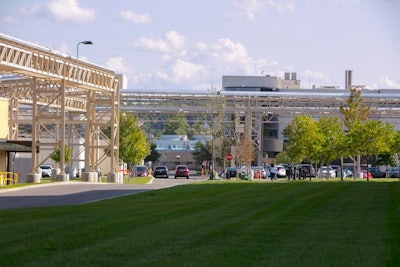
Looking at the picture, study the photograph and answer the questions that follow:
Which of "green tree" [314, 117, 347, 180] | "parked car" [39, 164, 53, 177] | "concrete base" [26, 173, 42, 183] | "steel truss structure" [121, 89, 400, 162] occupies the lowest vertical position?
"concrete base" [26, 173, 42, 183]

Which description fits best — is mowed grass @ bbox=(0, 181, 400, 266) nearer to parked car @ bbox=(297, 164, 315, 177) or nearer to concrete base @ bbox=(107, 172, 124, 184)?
concrete base @ bbox=(107, 172, 124, 184)

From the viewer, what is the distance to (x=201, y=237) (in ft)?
53.5

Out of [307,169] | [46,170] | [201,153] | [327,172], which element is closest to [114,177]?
[46,170]

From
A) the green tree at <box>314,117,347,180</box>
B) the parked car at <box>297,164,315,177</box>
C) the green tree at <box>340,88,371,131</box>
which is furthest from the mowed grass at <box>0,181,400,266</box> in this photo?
the green tree at <box>340,88,371,131</box>

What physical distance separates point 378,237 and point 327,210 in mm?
8303

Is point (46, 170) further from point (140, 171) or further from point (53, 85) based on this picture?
point (53, 85)

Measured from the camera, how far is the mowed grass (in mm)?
13195

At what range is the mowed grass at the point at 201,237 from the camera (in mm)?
13195

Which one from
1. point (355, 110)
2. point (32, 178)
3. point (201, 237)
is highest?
point (355, 110)

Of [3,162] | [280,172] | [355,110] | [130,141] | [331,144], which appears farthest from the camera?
[280,172]

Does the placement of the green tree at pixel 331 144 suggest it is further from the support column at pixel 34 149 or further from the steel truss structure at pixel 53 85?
the support column at pixel 34 149

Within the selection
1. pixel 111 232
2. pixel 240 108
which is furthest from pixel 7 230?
pixel 240 108

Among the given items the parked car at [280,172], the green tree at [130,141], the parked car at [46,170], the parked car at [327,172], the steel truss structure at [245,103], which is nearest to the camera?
the green tree at [130,141]

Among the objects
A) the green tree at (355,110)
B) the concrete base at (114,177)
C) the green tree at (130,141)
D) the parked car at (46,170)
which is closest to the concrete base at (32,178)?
the concrete base at (114,177)
